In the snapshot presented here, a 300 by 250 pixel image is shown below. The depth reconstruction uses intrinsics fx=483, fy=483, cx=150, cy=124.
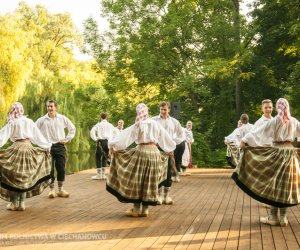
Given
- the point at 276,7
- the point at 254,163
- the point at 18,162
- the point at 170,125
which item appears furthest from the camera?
the point at 276,7

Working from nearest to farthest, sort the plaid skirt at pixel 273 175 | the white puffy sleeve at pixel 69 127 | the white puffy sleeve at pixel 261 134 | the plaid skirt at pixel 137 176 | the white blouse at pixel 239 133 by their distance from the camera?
1. the plaid skirt at pixel 273 175
2. the white puffy sleeve at pixel 261 134
3. the plaid skirt at pixel 137 176
4. the white puffy sleeve at pixel 69 127
5. the white blouse at pixel 239 133

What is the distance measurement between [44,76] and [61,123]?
17.6 m

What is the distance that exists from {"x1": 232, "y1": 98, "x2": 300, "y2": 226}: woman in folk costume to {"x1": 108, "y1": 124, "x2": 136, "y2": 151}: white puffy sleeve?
1404 millimetres

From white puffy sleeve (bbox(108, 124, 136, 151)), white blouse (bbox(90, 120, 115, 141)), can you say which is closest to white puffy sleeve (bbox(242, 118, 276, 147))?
white puffy sleeve (bbox(108, 124, 136, 151))

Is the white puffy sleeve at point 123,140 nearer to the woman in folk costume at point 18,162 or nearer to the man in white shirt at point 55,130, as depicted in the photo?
the woman in folk costume at point 18,162

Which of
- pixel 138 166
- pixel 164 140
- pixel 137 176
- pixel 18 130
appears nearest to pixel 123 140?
pixel 138 166

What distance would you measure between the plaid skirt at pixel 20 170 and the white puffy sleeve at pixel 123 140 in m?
1.26

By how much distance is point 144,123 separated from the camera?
6043mm

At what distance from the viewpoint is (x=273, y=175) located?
546 centimetres

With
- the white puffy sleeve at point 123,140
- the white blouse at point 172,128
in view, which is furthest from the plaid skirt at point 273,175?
the white blouse at point 172,128

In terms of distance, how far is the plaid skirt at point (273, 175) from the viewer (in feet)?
17.6

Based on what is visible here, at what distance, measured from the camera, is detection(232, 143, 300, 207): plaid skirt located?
211 inches

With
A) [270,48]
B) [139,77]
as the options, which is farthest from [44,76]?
[270,48]

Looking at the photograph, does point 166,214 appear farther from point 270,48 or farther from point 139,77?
point 139,77
